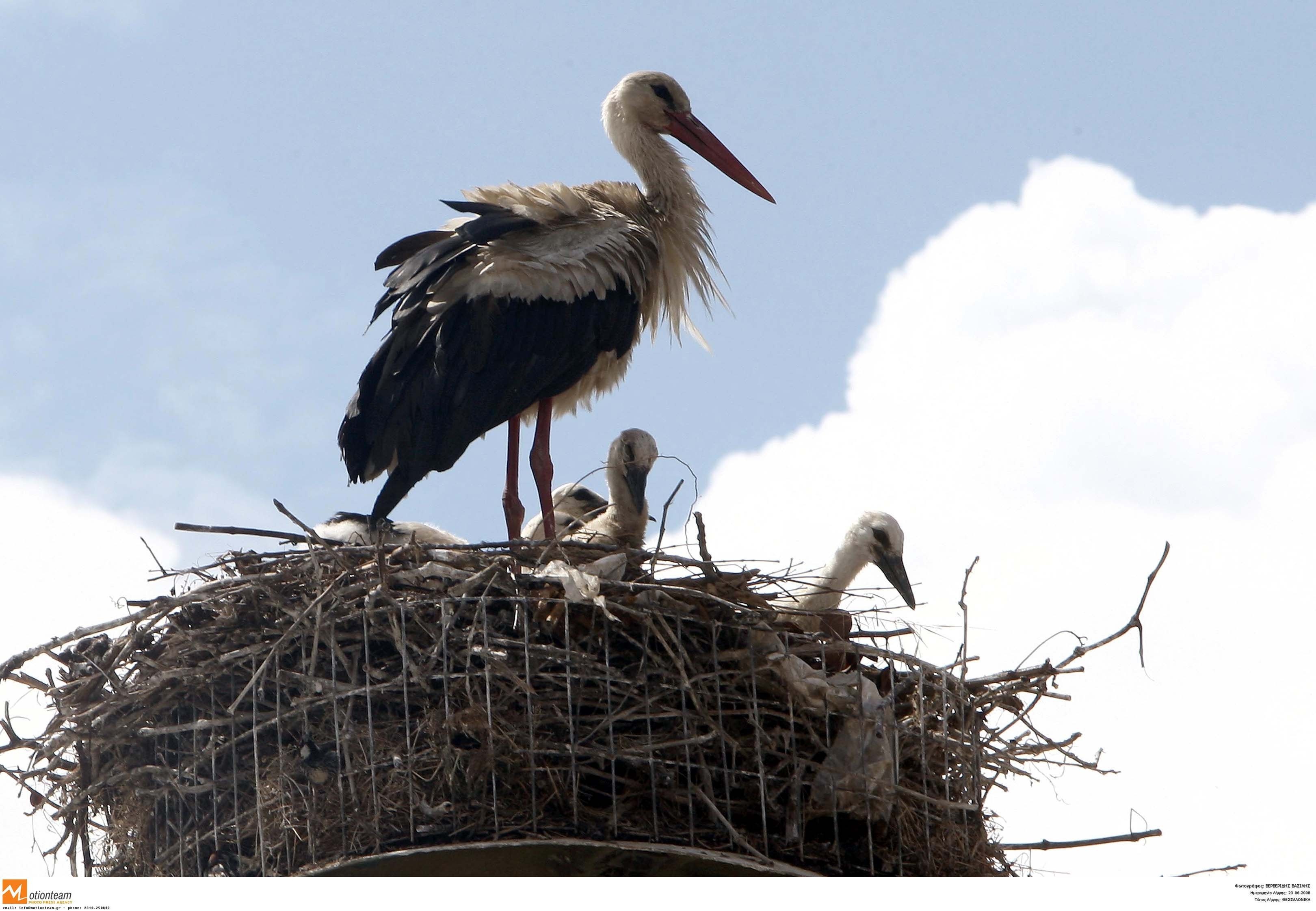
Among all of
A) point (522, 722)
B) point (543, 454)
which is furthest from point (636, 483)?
point (522, 722)

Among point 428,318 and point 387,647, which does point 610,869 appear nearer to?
point 387,647

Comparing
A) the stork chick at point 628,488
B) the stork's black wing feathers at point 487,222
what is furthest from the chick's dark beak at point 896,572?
the stork's black wing feathers at point 487,222

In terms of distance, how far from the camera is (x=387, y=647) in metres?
4.57

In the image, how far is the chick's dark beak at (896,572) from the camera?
5806mm

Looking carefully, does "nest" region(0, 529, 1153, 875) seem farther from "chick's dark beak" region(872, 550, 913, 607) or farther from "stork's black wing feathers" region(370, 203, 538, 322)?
"stork's black wing feathers" region(370, 203, 538, 322)

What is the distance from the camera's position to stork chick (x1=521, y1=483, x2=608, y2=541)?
6.37m

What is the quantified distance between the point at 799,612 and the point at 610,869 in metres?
0.86

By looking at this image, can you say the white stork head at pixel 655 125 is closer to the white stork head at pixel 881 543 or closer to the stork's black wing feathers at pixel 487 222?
the stork's black wing feathers at pixel 487 222

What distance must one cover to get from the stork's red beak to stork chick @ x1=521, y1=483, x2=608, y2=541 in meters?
1.49

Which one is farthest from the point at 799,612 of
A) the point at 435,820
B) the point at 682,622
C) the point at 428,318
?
the point at 428,318

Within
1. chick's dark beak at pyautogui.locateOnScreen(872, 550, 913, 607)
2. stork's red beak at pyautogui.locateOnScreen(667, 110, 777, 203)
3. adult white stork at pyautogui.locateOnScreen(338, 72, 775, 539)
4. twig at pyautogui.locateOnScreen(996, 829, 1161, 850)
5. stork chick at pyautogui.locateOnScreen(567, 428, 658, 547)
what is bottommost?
twig at pyautogui.locateOnScreen(996, 829, 1161, 850)

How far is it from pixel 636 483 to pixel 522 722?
5.23ft

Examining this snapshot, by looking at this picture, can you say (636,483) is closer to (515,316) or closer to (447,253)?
(515,316)

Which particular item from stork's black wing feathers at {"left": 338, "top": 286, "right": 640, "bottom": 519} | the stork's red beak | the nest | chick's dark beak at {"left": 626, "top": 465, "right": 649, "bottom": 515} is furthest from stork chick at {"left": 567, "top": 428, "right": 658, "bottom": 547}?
the stork's red beak
